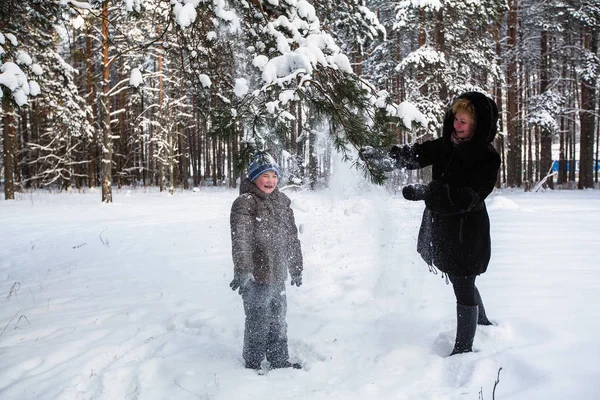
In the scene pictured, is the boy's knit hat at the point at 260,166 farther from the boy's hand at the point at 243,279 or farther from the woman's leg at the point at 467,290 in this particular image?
the woman's leg at the point at 467,290

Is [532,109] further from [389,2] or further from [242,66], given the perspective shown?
[242,66]

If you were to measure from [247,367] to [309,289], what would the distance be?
2.20 m

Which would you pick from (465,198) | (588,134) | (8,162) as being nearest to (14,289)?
(465,198)

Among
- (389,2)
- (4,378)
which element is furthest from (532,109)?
(4,378)

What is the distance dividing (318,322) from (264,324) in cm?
111

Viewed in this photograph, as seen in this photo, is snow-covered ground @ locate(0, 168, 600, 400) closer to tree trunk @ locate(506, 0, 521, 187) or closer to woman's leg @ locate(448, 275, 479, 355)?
woman's leg @ locate(448, 275, 479, 355)

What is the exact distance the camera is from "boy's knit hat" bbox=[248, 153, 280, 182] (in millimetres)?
3334

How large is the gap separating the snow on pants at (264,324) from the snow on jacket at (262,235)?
12cm

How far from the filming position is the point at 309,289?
18.2 feet

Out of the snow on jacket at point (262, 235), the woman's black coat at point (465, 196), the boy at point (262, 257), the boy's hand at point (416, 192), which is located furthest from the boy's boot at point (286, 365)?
the boy's hand at point (416, 192)

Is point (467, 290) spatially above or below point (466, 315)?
above

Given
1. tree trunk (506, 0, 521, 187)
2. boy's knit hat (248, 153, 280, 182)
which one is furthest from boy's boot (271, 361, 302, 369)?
tree trunk (506, 0, 521, 187)

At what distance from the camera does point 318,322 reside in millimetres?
4398

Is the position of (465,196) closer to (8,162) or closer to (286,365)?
(286,365)
